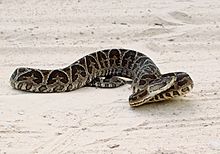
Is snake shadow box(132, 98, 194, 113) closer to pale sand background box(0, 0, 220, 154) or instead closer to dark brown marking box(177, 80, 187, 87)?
pale sand background box(0, 0, 220, 154)

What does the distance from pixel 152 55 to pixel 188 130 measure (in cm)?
294

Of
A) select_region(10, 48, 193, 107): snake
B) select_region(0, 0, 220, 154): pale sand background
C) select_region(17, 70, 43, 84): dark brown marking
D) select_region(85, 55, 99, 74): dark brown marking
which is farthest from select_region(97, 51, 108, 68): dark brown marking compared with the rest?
select_region(17, 70, 43, 84): dark brown marking

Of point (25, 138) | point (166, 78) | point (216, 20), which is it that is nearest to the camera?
point (25, 138)

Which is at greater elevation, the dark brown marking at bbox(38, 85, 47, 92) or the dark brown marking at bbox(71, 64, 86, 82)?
the dark brown marking at bbox(71, 64, 86, 82)

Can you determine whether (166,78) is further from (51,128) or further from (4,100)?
(4,100)

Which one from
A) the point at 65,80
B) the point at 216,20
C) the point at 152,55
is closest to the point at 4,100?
the point at 65,80

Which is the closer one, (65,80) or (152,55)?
(65,80)

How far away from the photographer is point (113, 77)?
328 inches

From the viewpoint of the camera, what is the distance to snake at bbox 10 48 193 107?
7.06m

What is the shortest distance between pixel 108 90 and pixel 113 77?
481 millimetres

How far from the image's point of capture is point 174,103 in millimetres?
7250

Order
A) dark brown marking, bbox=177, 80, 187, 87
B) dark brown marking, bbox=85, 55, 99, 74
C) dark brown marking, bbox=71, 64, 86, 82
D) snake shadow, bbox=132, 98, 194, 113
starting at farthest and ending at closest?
1. dark brown marking, bbox=85, 55, 99, 74
2. dark brown marking, bbox=71, 64, 86, 82
3. dark brown marking, bbox=177, 80, 187, 87
4. snake shadow, bbox=132, 98, 194, 113

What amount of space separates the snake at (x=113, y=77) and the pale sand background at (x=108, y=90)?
0.12 meters

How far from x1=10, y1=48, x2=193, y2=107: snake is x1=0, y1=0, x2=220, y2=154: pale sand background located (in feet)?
0.40
